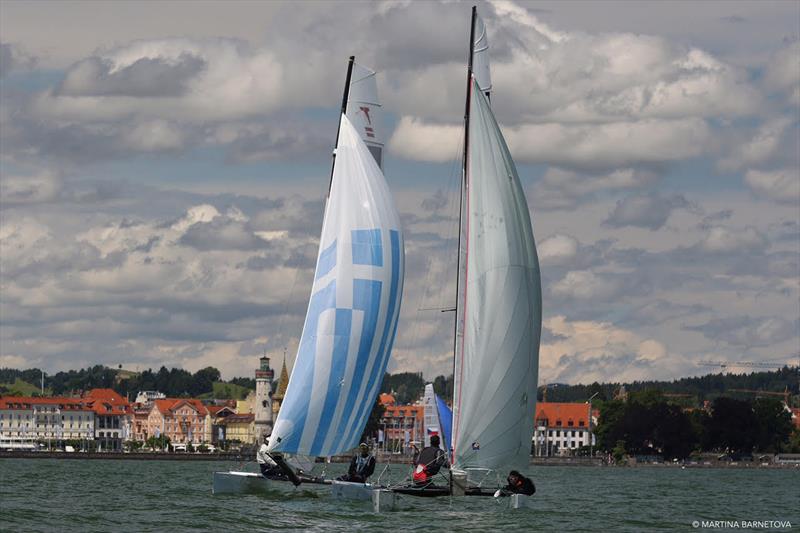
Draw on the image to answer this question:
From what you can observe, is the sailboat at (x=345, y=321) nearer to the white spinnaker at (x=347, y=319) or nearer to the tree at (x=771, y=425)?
the white spinnaker at (x=347, y=319)

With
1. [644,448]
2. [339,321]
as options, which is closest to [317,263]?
[339,321]

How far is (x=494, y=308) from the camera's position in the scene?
39.7 m

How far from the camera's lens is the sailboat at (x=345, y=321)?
43.7 m

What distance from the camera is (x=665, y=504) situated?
2276 inches

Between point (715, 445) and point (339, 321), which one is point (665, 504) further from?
point (715, 445)

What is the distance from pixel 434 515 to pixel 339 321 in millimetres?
6890

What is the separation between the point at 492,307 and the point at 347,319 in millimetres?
5886

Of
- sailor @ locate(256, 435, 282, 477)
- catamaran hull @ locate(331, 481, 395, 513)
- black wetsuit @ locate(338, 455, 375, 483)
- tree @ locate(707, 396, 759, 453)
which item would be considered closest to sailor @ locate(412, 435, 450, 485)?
catamaran hull @ locate(331, 481, 395, 513)

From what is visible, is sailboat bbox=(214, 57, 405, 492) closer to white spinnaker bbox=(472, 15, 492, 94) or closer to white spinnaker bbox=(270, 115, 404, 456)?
white spinnaker bbox=(270, 115, 404, 456)

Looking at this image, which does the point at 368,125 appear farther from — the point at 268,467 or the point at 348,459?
the point at 348,459

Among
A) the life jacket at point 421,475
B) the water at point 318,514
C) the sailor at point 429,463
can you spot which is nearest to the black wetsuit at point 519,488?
the water at point 318,514

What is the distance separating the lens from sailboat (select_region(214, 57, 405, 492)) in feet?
143

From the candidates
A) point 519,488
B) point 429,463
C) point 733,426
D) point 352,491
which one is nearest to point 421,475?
point 429,463

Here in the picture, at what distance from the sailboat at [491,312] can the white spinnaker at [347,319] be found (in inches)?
189
